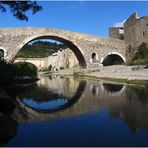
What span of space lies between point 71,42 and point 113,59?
11.2 m

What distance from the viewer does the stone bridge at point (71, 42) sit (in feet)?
129

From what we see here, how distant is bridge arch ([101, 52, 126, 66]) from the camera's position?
48.7 m

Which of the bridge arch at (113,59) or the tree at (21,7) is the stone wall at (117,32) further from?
the tree at (21,7)

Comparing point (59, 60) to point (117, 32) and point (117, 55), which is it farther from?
point (117, 55)

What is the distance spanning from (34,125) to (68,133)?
4.90 ft

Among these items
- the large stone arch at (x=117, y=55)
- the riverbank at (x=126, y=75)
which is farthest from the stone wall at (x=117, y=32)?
the riverbank at (x=126, y=75)

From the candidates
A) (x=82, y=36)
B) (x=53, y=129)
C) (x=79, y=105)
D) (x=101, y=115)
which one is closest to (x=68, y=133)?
(x=53, y=129)

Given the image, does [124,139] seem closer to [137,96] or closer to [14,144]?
[14,144]

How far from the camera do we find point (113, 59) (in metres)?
52.5

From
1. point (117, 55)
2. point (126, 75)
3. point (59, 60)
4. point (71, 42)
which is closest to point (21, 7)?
point (126, 75)

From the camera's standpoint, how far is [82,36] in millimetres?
44875

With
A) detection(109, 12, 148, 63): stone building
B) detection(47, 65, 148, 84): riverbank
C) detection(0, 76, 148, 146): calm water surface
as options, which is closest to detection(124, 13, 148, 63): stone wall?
detection(109, 12, 148, 63): stone building

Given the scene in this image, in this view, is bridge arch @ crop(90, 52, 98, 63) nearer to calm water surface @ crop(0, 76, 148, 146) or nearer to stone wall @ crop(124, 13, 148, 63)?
stone wall @ crop(124, 13, 148, 63)

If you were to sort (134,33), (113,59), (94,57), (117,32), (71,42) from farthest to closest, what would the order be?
(117,32), (113,59), (94,57), (134,33), (71,42)
